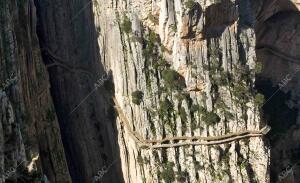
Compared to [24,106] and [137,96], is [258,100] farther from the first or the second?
[24,106]

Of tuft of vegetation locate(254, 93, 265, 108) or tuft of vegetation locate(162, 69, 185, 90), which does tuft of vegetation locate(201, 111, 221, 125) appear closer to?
tuft of vegetation locate(162, 69, 185, 90)

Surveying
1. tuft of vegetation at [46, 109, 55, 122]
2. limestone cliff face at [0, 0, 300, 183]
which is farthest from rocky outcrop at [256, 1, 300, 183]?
tuft of vegetation at [46, 109, 55, 122]

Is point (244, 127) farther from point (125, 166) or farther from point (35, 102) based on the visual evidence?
point (35, 102)

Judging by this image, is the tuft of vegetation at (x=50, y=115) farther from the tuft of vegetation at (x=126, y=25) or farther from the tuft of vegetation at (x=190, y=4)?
the tuft of vegetation at (x=190, y=4)

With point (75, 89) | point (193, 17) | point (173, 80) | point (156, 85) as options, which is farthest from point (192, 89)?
point (75, 89)

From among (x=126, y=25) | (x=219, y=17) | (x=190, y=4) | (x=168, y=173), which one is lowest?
(x=168, y=173)
